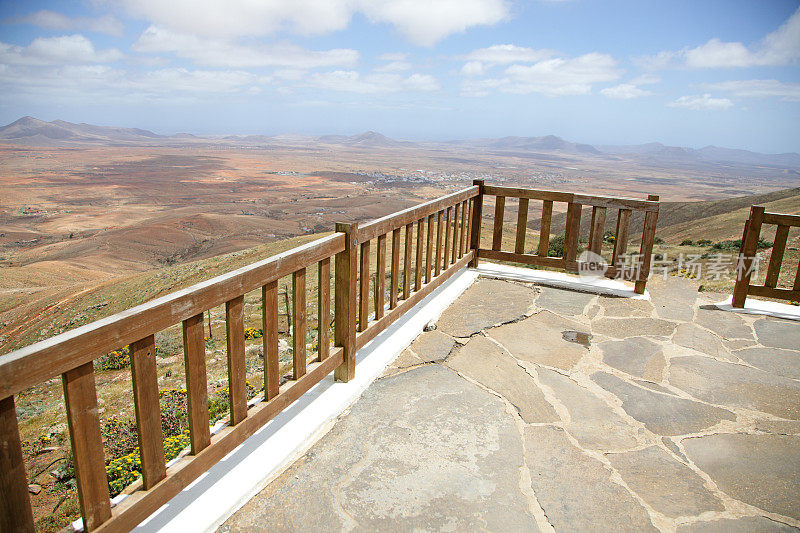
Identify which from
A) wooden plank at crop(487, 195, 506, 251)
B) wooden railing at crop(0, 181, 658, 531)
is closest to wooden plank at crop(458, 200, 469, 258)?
wooden plank at crop(487, 195, 506, 251)

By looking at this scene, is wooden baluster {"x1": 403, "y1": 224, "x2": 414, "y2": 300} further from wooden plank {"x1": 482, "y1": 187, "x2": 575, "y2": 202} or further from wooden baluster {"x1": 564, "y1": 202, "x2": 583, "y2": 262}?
wooden baluster {"x1": 564, "y1": 202, "x2": 583, "y2": 262}

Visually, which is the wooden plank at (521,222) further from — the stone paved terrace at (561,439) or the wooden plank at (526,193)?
the stone paved terrace at (561,439)

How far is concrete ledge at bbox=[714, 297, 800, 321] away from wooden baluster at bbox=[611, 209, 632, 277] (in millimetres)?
1013

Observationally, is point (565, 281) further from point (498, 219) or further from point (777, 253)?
point (777, 253)

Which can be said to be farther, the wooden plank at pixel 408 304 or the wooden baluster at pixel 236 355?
the wooden plank at pixel 408 304

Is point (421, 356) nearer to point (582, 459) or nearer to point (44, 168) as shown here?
point (582, 459)

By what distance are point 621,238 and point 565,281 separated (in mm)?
736

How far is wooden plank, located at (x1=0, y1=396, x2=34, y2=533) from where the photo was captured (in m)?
1.27

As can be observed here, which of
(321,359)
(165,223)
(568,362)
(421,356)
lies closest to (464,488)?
(321,359)

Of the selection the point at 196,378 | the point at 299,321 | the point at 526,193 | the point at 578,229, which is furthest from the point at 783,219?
the point at 196,378

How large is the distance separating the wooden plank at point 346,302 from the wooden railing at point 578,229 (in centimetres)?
262

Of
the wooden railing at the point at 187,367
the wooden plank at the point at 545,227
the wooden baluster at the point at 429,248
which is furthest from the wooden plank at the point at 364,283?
the wooden plank at the point at 545,227

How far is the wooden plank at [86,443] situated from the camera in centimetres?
145

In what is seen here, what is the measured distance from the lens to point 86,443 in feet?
4.92
